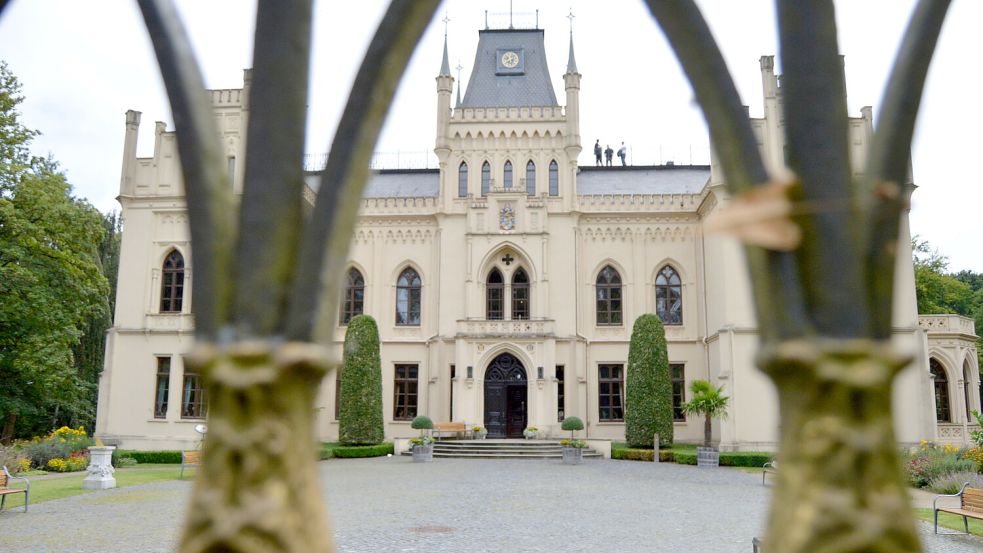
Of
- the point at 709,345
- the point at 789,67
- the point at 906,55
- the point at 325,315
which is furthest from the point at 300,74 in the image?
the point at 709,345

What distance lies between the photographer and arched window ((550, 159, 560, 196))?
2920 centimetres

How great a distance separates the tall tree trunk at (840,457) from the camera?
1.51 metres

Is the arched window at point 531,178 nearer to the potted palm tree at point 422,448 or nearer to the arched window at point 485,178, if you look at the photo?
the arched window at point 485,178

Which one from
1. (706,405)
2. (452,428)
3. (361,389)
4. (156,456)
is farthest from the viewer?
(361,389)

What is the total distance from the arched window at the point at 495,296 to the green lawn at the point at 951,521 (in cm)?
1787

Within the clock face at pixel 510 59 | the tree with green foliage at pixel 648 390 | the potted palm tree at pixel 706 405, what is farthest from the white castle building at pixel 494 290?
the potted palm tree at pixel 706 405

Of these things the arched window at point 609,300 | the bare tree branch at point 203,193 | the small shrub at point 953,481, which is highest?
the arched window at point 609,300

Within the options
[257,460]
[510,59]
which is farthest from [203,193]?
[510,59]

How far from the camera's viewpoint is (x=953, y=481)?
14.6m

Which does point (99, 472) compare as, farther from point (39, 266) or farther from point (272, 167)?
point (272, 167)

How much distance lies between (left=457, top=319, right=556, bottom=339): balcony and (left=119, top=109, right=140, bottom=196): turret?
44.4ft

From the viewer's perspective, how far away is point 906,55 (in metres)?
1.73

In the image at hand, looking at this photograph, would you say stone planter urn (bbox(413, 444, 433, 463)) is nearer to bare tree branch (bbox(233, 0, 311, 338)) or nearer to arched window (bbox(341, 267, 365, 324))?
arched window (bbox(341, 267, 365, 324))

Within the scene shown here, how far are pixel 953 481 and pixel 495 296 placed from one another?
17278mm
